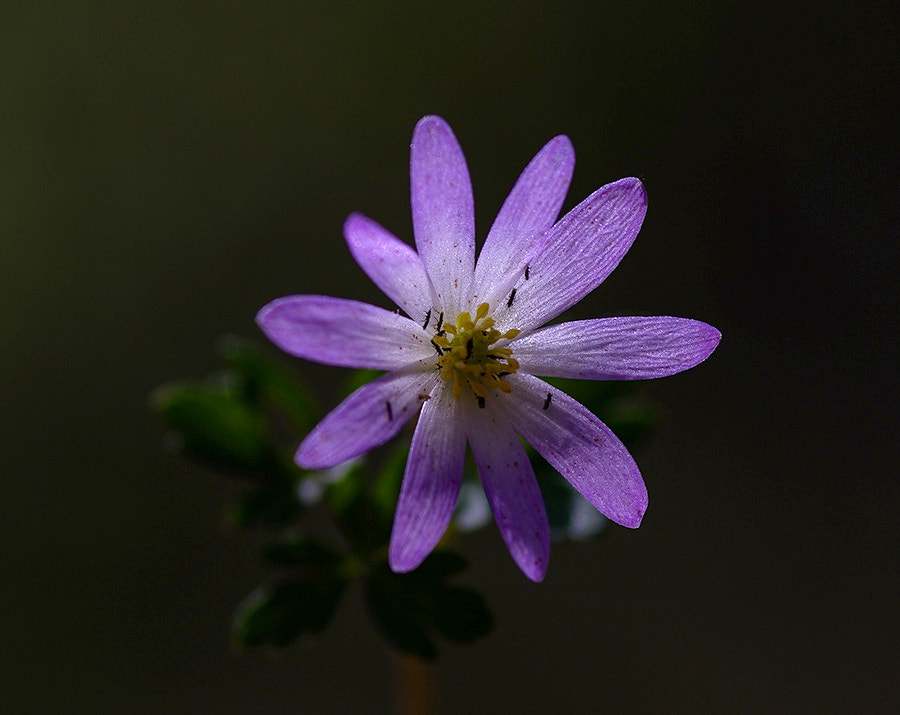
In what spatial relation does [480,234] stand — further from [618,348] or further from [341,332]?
[341,332]

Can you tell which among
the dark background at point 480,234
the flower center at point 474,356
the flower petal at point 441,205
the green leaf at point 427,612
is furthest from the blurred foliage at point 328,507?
the dark background at point 480,234

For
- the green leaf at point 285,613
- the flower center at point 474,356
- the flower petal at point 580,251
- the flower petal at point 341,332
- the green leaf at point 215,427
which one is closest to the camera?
the flower petal at point 341,332

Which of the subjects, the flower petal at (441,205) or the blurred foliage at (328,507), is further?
the blurred foliage at (328,507)

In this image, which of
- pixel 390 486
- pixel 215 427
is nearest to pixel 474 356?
pixel 390 486

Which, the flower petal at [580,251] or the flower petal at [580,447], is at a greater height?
the flower petal at [580,251]

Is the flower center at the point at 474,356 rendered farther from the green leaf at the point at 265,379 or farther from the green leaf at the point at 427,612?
the green leaf at the point at 265,379

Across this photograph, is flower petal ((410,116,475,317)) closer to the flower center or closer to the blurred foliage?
the flower center

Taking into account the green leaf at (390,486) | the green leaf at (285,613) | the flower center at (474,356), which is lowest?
the green leaf at (285,613)

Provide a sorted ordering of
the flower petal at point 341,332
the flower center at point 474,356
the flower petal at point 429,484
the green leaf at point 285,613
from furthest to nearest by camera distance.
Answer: the green leaf at point 285,613, the flower center at point 474,356, the flower petal at point 429,484, the flower petal at point 341,332
